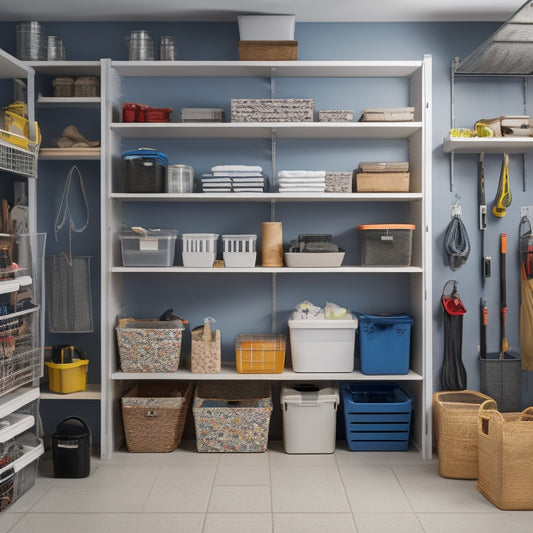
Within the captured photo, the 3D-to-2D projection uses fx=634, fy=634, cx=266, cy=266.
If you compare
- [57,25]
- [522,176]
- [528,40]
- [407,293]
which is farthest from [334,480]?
[57,25]

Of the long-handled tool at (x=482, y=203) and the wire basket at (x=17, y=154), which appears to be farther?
the long-handled tool at (x=482, y=203)

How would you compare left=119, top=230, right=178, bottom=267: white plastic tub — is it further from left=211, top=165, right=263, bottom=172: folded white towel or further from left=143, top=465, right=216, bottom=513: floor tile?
left=143, top=465, right=216, bottom=513: floor tile

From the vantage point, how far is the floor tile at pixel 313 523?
3.02 m

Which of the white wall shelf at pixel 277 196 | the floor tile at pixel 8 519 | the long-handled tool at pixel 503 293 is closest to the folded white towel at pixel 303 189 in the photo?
the white wall shelf at pixel 277 196

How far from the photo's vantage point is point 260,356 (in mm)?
4074

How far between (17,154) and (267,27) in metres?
1.75

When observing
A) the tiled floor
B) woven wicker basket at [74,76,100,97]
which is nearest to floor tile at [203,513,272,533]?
the tiled floor

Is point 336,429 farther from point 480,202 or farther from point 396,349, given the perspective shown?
point 480,202

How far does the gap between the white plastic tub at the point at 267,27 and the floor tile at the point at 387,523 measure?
290 centimetres

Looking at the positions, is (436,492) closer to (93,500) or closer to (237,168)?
(93,500)

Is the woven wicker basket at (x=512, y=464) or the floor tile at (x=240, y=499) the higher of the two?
the woven wicker basket at (x=512, y=464)

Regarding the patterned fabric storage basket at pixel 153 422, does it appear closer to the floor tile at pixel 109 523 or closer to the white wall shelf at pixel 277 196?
the floor tile at pixel 109 523

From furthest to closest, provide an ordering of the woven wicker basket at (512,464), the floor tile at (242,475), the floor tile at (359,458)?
the floor tile at (359,458) → the floor tile at (242,475) → the woven wicker basket at (512,464)

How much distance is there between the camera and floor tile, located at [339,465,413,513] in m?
3.28
